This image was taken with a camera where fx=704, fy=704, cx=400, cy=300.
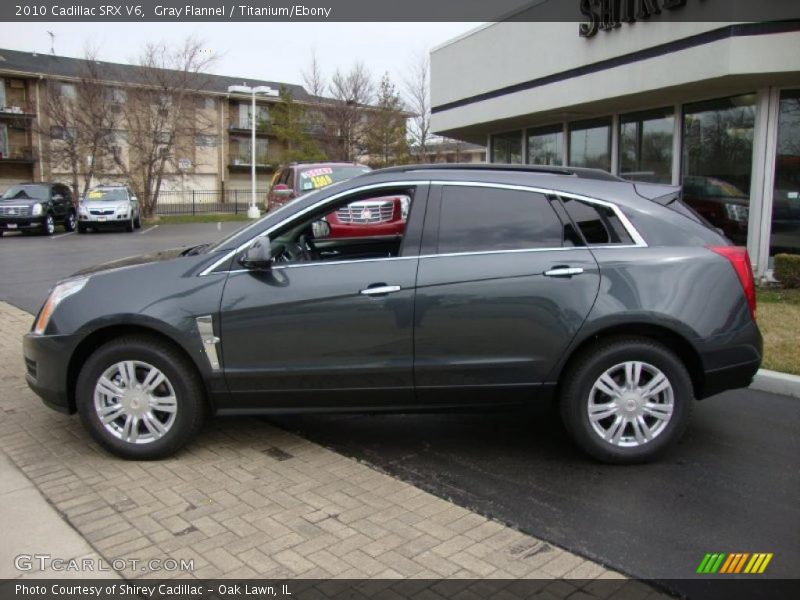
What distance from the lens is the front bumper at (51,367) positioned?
4312 mm

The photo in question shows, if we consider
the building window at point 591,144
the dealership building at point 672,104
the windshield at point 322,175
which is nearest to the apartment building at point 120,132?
the dealership building at point 672,104

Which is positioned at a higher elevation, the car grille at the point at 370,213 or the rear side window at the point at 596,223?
the car grille at the point at 370,213

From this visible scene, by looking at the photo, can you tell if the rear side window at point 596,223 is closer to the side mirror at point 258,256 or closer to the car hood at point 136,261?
the side mirror at point 258,256

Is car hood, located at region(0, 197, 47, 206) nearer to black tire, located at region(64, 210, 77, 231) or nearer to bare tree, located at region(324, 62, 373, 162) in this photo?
black tire, located at region(64, 210, 77, 231)

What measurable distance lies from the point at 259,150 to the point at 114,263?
5261cm

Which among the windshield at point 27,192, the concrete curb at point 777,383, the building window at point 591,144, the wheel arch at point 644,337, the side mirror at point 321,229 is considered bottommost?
the concrete curb at point 777,383

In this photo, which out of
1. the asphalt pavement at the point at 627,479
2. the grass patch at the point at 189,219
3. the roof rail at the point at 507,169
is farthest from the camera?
the grass patch at the point at 189,219

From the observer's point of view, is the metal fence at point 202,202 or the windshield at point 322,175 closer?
the windshield at point 322,175

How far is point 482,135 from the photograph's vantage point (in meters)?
19.0

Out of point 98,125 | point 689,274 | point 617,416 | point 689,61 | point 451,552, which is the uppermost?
point 98,125

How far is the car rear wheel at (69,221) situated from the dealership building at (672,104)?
1560 centimetres

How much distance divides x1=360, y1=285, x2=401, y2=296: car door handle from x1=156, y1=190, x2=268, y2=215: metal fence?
109 feet

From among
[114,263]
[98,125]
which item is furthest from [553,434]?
[98,125]

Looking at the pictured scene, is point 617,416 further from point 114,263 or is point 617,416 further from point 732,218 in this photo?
point 732,218
